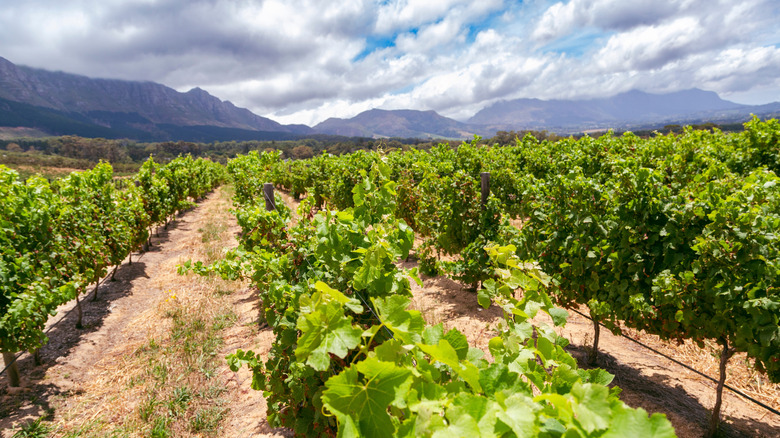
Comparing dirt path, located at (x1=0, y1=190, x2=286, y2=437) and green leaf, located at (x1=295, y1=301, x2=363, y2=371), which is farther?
dirt path, located at (x1=0, y1=190, x2=286, y2=437)

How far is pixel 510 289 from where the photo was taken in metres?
1.50

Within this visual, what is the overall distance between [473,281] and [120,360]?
544 centimetres

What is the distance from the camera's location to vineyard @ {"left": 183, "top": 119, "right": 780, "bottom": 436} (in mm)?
922

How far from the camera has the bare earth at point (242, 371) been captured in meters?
3.74

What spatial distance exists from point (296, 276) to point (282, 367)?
68cm

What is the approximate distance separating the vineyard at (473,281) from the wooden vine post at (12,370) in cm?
8

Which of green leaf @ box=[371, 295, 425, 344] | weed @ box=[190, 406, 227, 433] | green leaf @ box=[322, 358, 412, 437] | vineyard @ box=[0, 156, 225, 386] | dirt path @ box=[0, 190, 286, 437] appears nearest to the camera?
green leaf @ box=[322, 358, 412, 437]

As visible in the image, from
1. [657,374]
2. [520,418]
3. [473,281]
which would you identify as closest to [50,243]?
[473,281]

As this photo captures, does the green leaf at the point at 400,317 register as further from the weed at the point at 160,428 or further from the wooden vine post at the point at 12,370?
the wooden vine post at the point at 12,370

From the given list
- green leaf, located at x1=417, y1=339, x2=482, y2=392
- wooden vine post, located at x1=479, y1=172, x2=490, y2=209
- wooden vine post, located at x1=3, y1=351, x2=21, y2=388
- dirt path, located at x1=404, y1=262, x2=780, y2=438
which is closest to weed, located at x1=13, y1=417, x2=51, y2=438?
wooden vine post, located at x1=3, y1=351, x2=21, y2=388

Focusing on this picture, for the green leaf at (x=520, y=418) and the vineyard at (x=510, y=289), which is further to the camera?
the vineyard at (x=510, y=289)

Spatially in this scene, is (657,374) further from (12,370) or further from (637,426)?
(12,370)

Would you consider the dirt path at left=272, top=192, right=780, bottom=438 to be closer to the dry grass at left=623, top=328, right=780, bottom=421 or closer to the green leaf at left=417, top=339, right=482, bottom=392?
the dry grass at left=623, top=328, right=780, bottom=421

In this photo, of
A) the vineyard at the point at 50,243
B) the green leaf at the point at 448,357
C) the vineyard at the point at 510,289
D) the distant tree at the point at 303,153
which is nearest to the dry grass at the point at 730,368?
the vineyard at the point at 510,289
